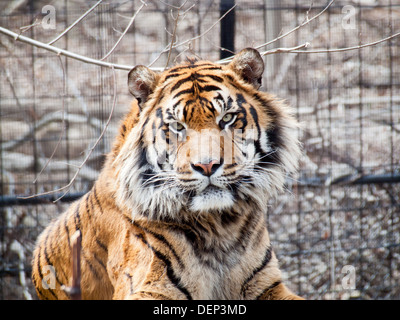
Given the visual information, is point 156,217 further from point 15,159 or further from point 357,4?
point 357,4

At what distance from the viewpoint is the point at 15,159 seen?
10.6 ft

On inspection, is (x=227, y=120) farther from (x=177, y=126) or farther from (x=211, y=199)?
(x=211, y=199)

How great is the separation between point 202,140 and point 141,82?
35cm

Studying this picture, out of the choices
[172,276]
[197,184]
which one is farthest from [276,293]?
[197,184]

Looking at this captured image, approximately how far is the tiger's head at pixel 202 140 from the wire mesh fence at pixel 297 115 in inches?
47.3

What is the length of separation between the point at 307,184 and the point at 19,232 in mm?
1850

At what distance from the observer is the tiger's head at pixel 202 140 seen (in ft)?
5.64

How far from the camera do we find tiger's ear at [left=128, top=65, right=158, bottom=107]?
6.01 ft

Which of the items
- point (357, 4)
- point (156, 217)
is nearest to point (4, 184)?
point (156, 217)

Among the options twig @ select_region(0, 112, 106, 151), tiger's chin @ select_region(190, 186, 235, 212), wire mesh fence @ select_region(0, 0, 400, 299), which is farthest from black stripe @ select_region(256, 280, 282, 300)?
twig @ select_region(0, 112, 106, 151)

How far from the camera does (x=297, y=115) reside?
10.7 ft

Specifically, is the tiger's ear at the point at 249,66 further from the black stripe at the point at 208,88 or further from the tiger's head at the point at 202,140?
the black stripe at the point at 208,88

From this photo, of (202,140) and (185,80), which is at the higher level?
(185,80)

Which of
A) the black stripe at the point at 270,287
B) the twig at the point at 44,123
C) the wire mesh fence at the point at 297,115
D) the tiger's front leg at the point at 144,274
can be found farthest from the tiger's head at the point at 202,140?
the twig at the point at 44,123
